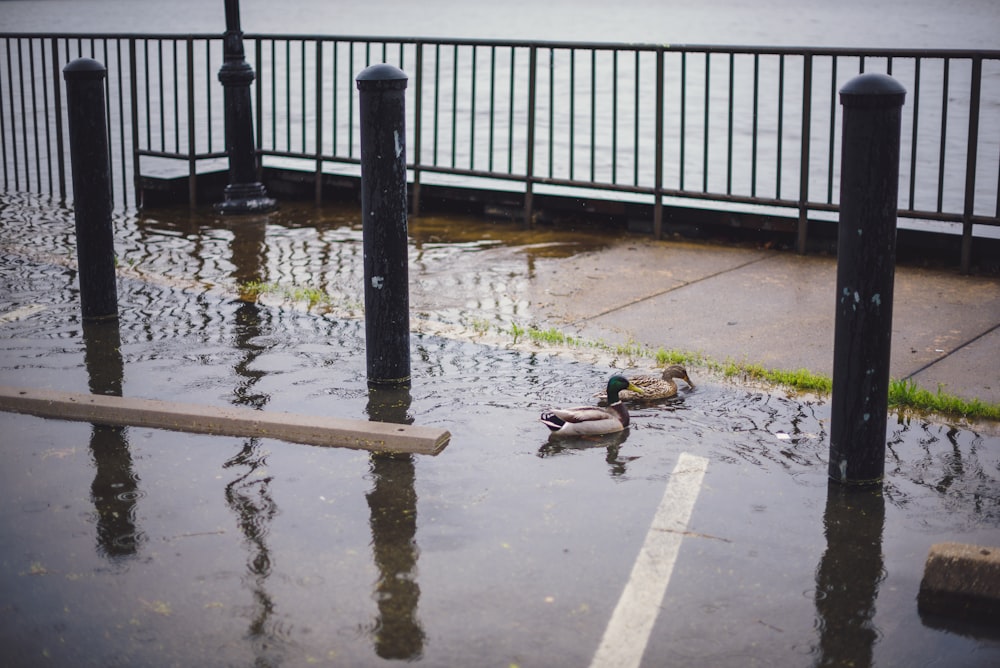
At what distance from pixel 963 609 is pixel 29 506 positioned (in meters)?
3.05

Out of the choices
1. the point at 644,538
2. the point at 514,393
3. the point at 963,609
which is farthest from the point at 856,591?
the point at 514,393

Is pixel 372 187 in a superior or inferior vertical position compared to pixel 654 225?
superior

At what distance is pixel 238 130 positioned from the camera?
9.83 metres

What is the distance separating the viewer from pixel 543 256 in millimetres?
8391

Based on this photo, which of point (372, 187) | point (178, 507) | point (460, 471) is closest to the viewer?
point (178, 507)

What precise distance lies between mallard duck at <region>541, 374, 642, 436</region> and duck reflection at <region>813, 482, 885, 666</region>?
36.0 inches

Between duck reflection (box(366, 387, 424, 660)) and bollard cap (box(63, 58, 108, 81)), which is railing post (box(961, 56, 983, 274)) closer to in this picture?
duck reflection (box(366, 387, 424, 660))

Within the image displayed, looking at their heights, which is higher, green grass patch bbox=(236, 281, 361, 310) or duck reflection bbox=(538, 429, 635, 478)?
green grass patch bbox=(236, 281, 361, 310)

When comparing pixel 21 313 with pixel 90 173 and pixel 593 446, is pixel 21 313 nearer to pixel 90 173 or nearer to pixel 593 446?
pixel 90 173

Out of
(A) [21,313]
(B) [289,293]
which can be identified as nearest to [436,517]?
(B) [289,293]

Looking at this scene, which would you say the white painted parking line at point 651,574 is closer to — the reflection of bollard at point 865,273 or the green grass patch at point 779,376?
the reflection of bollard at point 865,273

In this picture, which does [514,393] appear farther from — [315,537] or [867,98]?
[867,98]

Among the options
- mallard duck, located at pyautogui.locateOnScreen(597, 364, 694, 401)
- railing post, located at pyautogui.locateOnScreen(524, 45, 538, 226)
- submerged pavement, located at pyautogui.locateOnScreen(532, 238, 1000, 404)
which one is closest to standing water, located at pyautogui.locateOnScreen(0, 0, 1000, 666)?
mallard duck, located at pyautogui.locateOnScreen(597, 364, 694, 401)

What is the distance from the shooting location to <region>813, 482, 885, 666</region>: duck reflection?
3395 millimetres
